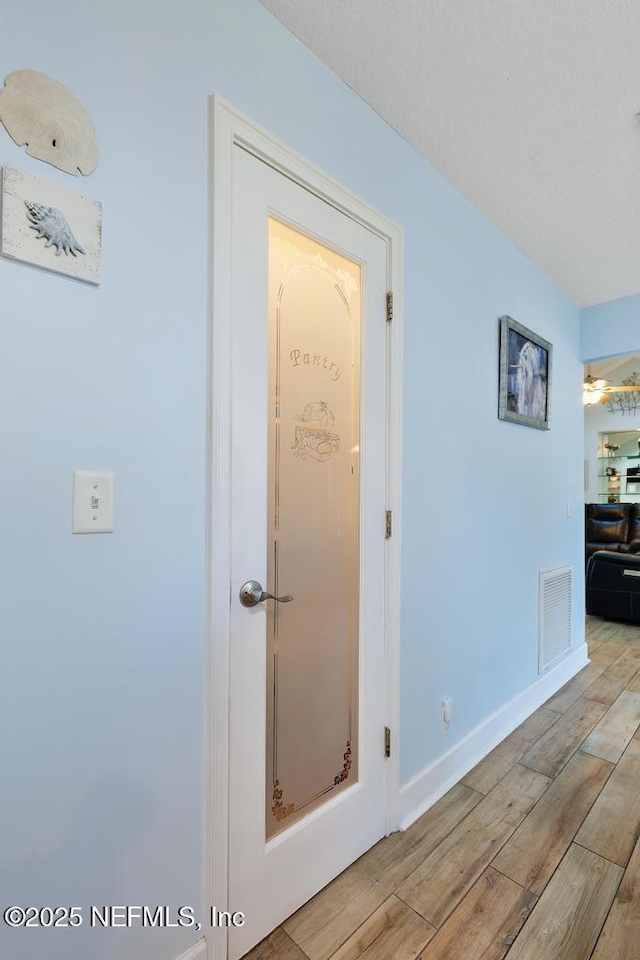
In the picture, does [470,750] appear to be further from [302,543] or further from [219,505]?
[219,505]

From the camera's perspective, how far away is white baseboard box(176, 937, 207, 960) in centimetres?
109

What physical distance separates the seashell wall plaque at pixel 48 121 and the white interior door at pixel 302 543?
14.6 inches

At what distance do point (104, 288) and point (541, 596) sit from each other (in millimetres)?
2842

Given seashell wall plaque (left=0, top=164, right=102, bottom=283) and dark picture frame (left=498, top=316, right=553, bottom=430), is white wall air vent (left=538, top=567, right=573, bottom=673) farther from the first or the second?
seashell wall plaque (left=0, top=164, right=102, bottom=283)

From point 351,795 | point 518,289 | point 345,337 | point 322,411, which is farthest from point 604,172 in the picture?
point 351,795

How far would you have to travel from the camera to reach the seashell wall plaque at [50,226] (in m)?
0.84

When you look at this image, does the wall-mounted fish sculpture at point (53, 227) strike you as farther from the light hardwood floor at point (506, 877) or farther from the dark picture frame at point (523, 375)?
the dark picture frame at point (523, 375)

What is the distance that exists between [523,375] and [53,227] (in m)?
2.39

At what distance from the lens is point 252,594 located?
1.22 m

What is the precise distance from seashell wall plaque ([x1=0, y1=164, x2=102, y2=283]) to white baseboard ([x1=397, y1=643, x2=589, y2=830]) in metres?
2.02

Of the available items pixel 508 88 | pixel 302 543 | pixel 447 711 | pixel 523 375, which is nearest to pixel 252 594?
pixel 302 543

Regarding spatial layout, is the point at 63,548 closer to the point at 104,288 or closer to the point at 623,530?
the point at 104,288

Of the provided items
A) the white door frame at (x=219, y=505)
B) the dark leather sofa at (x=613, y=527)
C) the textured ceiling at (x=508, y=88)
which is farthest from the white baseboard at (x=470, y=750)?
the dark leather sofa at (x=613, y=527)

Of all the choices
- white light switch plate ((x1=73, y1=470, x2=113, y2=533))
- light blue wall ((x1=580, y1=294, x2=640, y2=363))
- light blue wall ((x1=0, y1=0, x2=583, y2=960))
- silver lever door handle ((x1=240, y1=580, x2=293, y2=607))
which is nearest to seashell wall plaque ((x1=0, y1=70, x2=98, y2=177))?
light blue wall ((x1=0, y1=0, x2=583, y2=960))
